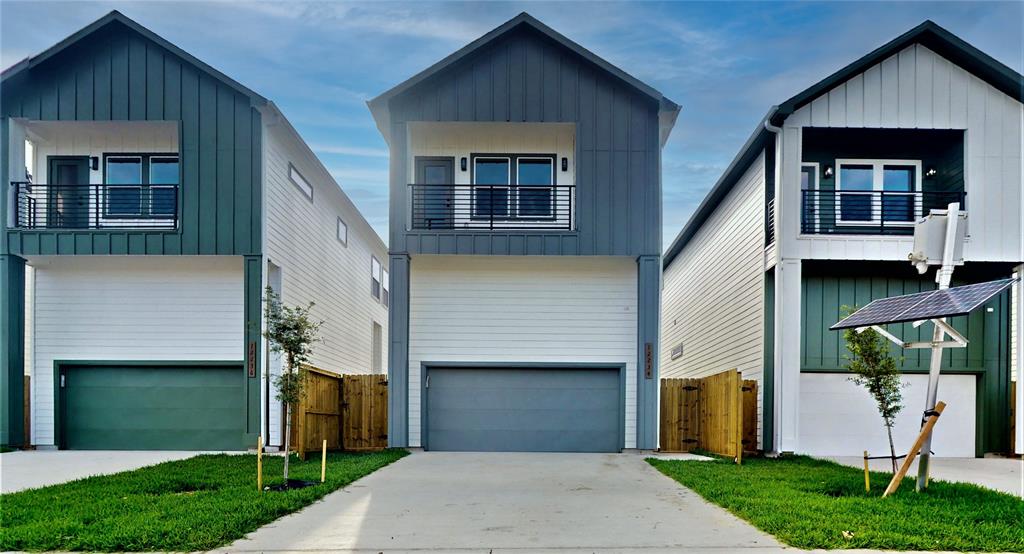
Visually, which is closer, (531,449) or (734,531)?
(734,531)

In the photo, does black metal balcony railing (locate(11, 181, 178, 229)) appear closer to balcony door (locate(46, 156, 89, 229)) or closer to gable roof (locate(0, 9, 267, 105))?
balcony door (locate(46, 156, 89, 229))

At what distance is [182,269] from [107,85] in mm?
4124

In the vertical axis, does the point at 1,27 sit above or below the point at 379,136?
above

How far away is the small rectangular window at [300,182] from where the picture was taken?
57.9 ft

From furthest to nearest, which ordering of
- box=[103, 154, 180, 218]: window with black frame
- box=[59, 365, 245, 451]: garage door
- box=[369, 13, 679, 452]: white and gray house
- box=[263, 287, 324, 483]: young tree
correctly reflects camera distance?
1. box=[103, 154, 180, 218]: window with black frame
2. box=[369, 13, 679, 452]: white and gray house
3. box=[59, 365, 245, 451]: garage door
4. box=[263, 287, 324, 483]: young tree

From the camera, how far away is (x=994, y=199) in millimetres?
15281

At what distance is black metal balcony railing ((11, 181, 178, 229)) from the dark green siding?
1365 centimetres

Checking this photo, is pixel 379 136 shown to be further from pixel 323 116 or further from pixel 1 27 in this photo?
pixel 1 27

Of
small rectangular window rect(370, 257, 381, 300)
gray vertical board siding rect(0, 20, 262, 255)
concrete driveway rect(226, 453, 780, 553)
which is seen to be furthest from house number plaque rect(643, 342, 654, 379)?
small rectangular window rect(370, 257, 381, 300)

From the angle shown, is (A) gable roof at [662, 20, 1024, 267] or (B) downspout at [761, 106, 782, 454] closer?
(B) downspout at [761, 106, 782, 454]

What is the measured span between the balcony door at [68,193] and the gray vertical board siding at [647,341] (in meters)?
12.2

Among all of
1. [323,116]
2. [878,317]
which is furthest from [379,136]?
[878,317]

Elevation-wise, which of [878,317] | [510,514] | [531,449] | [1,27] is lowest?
[531,449]

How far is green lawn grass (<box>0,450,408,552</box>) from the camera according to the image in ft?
21.2
